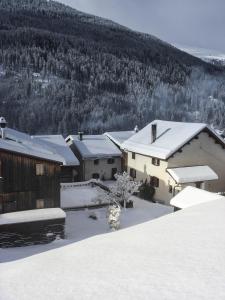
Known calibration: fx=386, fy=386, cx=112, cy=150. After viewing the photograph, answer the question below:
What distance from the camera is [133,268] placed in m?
9.50

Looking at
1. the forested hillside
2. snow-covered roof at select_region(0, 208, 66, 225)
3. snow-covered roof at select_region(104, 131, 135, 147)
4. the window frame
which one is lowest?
snow-covered roof at select_region(0, 208, 66, 225)

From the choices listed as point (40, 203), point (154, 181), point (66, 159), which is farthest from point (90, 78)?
point (40, 203)

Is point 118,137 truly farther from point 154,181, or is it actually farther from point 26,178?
point 26,178

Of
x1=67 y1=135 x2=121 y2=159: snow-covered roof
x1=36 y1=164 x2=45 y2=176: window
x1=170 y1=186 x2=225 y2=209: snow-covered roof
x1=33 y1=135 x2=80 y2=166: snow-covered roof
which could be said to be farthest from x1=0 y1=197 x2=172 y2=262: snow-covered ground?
x1=67 y1=135 x2=121 y2=159: snow-covered roof

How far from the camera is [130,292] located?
→ 7.99 meters

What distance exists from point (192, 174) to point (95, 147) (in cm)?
1433

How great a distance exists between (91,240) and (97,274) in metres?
3.85

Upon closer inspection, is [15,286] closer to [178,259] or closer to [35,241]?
[178,259]

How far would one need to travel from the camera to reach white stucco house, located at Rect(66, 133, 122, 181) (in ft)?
145

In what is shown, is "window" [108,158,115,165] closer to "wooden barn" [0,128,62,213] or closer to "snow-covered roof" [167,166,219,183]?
"snow-covered roof" [167,166,219,183]

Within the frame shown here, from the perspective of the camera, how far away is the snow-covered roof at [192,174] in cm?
3381

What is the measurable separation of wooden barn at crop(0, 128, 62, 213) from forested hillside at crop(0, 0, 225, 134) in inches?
3176

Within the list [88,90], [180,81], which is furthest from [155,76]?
[88,90]

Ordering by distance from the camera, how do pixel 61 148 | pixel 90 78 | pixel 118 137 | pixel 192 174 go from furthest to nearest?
1. pixel 90 78
2. pixel 118 137
3. pixel 61 148
4. pixel 192 174
